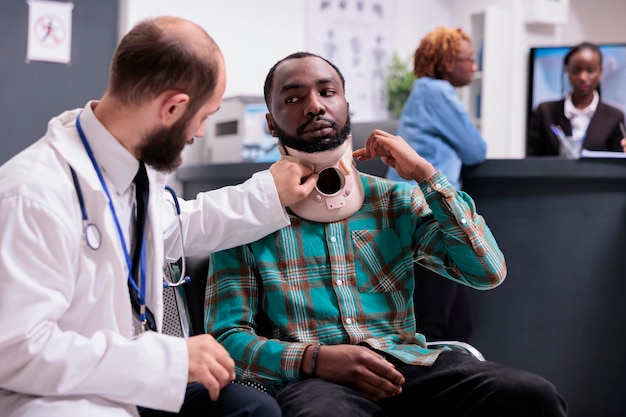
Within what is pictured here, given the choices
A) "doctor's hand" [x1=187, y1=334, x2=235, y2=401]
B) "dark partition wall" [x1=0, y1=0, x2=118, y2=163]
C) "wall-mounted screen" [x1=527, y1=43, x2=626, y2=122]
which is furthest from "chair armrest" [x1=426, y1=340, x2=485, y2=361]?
"wall-mounted screen" [x1=527, y1=43, x2=626, y2=122]

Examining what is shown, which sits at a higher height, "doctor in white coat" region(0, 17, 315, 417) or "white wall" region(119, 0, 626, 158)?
"white wall" region(119, 0, 626, 158)

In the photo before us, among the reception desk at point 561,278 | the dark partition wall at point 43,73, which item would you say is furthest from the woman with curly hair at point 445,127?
the dark partition wall at point 43,73

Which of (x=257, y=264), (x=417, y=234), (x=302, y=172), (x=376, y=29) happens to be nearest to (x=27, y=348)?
(x=257, y=264)

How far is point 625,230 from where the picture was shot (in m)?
2.86

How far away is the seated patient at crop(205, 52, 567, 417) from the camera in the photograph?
1.57 m

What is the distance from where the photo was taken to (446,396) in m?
1.62

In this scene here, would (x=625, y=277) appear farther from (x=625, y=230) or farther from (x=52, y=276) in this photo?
(x=52, y=276)

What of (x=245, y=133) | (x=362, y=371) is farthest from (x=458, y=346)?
(x=245, y=133)

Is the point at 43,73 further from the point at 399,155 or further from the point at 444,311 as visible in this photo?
the point at 399,155

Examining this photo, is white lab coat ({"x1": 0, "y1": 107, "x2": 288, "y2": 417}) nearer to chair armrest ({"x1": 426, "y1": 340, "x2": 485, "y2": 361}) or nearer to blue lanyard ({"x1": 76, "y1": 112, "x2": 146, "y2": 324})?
blue lanyard ({"x1": 76, "y1": 112, "x2": 146, "y2": 324})

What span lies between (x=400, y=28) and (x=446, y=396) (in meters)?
4.79

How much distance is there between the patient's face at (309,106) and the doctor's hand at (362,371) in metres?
0.46

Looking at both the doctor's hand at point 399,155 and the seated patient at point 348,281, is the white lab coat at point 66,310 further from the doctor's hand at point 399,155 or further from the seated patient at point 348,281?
the doctor's hand at point 399,155

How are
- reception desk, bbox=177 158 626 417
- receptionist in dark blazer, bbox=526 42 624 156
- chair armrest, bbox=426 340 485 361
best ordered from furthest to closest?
receptionist in dark blazer, bbox=526 42 624 156 < reception desk, bbox=177 158 626 417 < chair armrest, bbox=426 340 485 361
